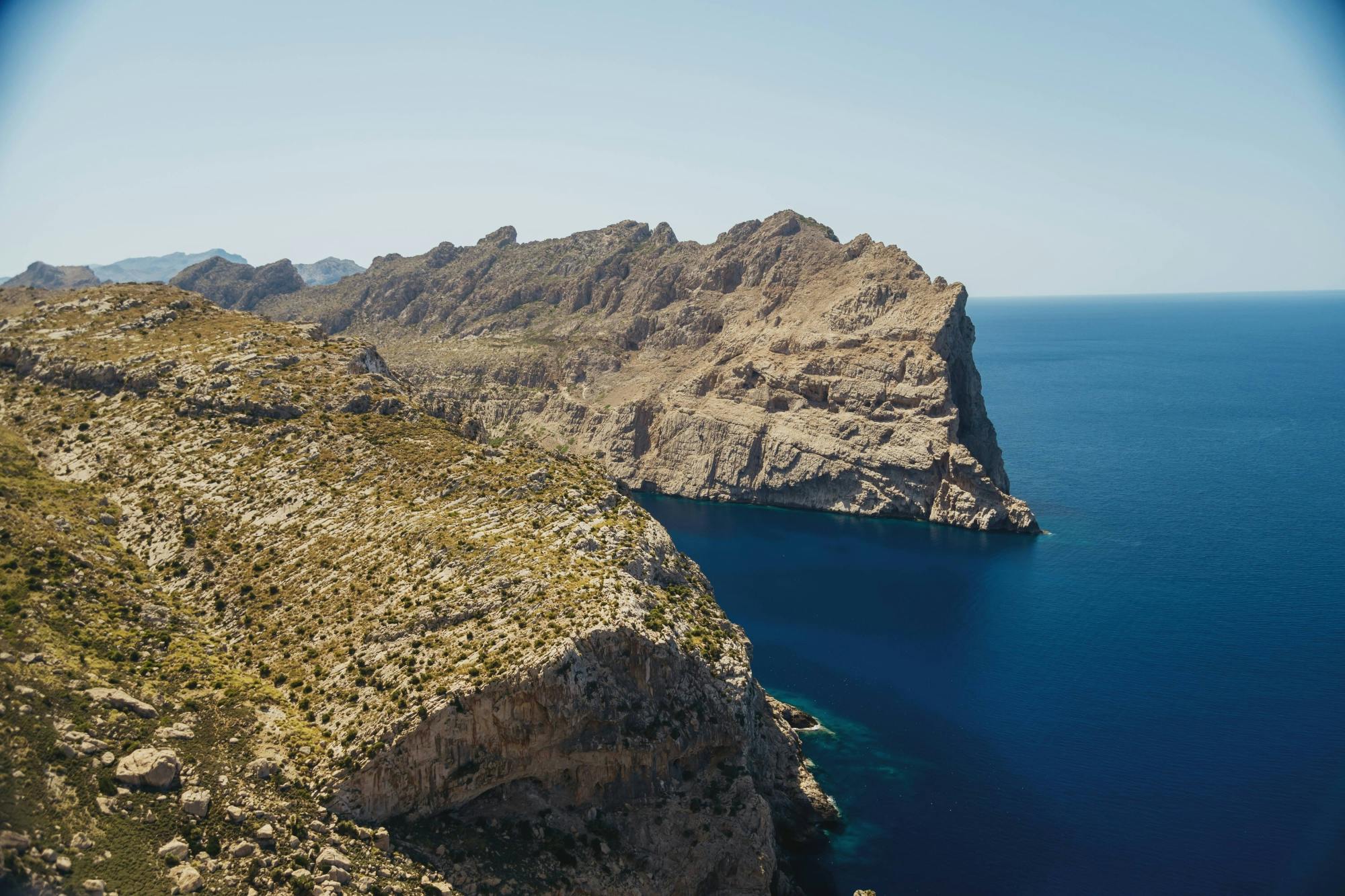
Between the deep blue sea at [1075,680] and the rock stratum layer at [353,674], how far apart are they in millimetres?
11321

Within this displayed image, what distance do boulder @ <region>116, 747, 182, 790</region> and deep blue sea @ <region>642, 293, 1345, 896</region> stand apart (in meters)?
42.5

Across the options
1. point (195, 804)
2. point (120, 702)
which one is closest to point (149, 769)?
point (195, 804)

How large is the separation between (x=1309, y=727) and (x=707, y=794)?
57.8 metres

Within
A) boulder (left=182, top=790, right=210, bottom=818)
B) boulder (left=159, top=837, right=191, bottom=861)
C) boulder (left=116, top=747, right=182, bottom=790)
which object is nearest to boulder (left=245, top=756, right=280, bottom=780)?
boulder (left=182, top=790, right=210, bottom=818)

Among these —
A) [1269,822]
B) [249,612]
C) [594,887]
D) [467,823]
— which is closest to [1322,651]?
[1269,822]

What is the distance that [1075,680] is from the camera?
9275 cm

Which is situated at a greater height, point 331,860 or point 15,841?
point 15,841

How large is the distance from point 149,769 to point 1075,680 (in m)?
82.8

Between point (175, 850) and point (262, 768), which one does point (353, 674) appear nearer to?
point (262, 768)

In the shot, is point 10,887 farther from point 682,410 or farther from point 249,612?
point 682,410

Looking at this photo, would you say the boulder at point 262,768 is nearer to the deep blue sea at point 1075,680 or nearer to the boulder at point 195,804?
the boulder at point 195,804

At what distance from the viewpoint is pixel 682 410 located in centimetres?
19175

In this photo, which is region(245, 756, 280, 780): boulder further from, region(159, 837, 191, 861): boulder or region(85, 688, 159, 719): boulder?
region(85, 688, 159, 719): boulder

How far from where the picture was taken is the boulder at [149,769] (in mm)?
45219
